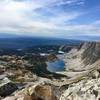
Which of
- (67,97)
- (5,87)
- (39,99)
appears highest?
(67,97)

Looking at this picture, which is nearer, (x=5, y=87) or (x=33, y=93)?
(x=33, y=93)

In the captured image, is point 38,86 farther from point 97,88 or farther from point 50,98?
point 97,88

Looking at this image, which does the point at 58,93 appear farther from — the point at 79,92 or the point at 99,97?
the point at 99,97

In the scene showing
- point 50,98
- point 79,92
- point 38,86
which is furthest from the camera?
point 38,86

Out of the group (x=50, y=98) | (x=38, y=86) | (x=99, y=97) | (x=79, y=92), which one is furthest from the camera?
(x=38, y=86)

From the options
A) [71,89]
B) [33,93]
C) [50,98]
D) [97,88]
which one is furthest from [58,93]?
[97,88]

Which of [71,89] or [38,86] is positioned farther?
[38,86]

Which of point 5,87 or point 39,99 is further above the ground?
point 39,99

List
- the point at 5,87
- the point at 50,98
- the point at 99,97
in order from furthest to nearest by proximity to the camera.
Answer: the point at 5,87
the point at 50,98
the point at 99,97

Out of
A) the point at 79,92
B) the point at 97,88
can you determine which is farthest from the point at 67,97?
the point at 97,88
